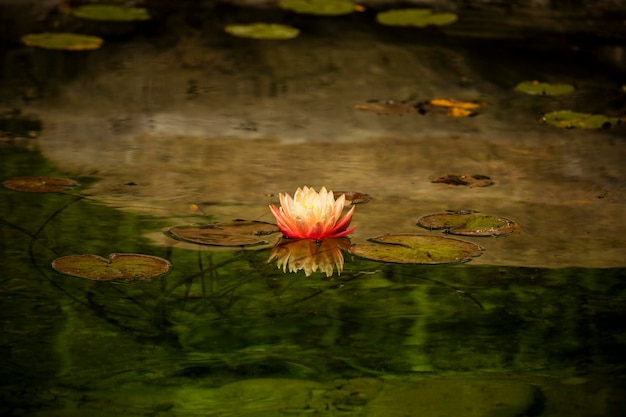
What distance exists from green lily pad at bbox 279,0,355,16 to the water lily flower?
9.86ft

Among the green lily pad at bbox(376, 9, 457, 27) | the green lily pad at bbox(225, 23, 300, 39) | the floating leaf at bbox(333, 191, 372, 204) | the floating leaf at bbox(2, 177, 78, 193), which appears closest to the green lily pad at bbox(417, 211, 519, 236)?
the floating leaf at bbox(333, 191, 372, 204)

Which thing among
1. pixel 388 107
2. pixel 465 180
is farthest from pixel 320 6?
pixel 465 180

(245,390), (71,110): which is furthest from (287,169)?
(245,390)

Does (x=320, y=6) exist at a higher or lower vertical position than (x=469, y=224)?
higher

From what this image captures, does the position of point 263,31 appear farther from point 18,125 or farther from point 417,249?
point 417,249

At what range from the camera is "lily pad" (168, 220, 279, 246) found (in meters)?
2.64

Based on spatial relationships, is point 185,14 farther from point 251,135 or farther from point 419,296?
point 419,296

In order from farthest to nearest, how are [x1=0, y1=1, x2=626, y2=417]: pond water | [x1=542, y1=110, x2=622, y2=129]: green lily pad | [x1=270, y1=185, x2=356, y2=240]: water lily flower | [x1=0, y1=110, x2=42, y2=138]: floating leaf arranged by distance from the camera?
[x1=542, y1=110, x2=622, y2=129]: green lily pad < [x1=0, y1=110, x2=42, y2=138]: floating leaf < [x1=270, y1=185, x2=356, y2=240]: water lily flower < [x1=0, y1=1, x2=626, y2=417]: pond water

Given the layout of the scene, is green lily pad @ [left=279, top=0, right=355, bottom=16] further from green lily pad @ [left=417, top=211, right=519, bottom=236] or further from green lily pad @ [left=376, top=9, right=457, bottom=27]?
green lily pad @ [left=417, top=211, right=519, bottom=236]

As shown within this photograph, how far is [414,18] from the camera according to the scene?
5414 mm

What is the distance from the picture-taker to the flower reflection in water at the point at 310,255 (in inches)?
99.5

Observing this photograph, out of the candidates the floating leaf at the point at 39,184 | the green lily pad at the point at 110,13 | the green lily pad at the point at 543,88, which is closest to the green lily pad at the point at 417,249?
the floating leaf at the point at 39,184

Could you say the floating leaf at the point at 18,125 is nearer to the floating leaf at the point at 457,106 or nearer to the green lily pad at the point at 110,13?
the floating leaf at the point at 457,106

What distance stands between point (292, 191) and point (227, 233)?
42 centimetres
